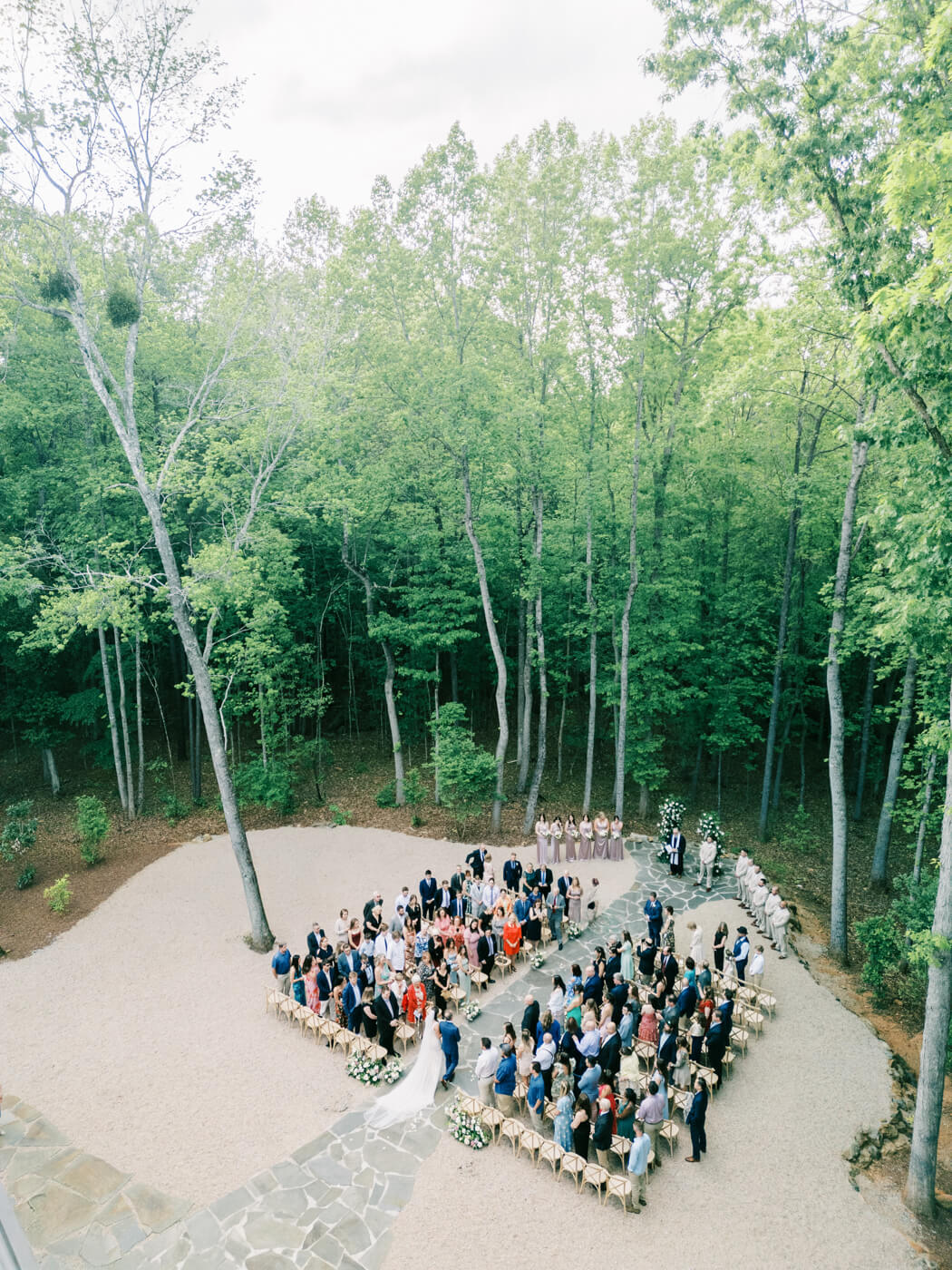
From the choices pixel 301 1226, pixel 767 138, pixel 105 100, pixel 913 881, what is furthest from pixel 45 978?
pixel 767 138

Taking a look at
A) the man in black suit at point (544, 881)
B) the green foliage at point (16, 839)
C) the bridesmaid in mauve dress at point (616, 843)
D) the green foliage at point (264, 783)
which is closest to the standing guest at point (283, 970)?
the man in black suit at point (544, 881)

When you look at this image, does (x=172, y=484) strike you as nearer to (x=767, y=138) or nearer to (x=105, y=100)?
(x=105, y=100)

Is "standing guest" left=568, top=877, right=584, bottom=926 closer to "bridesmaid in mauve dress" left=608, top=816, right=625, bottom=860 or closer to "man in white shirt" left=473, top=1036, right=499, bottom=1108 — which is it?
"bridesmaid in mauve dress" left=608, top=816, right=625, bottom=860

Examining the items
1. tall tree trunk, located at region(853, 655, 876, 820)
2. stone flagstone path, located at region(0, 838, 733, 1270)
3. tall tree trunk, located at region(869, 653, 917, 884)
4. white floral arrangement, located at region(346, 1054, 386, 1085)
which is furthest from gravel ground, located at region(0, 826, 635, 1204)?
tall tree trunk, located at region(853, 655, 876, 820)

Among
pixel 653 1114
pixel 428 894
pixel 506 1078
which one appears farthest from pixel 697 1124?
pixel 428 894

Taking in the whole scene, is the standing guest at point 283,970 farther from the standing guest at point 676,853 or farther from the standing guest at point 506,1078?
the standing guest at point 676,853
